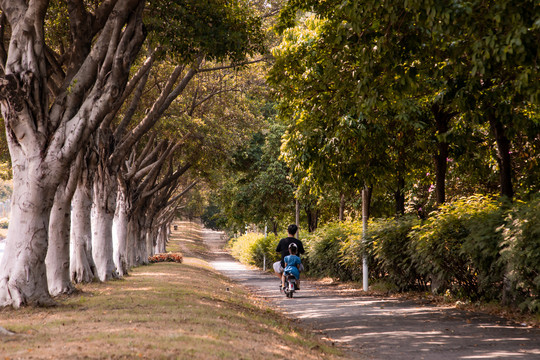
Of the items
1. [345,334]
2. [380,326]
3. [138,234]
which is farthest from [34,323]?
[138,234]

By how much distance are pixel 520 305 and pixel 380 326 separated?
2468 millimetres

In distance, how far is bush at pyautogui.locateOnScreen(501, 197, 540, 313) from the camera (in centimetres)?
929

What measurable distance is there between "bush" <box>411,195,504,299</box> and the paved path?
77 cm

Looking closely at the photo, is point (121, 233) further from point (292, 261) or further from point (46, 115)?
point (46, 115)

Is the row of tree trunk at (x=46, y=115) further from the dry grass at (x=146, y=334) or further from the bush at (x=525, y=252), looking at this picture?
the bush at (x=525, y=252)

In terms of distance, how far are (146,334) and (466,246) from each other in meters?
7.16

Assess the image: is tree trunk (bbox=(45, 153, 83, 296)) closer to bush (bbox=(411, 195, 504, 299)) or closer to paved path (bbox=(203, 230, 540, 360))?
paved path (bbox=(203, 230, 540, 360))

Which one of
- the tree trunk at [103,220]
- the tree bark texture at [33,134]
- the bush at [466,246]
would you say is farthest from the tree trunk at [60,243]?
the bush at [466,246]

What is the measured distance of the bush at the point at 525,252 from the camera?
30.5ft

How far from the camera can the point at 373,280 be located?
20.1m

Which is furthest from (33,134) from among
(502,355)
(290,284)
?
(502,355)

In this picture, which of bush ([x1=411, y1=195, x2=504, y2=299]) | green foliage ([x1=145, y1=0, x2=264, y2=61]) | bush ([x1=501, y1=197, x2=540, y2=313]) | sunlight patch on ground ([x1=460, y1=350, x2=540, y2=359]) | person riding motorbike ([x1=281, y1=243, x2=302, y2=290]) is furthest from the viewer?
person riding motorbike ([x1=281, y1=243, x2=302, y2=290])

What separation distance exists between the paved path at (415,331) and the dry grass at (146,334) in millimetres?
840

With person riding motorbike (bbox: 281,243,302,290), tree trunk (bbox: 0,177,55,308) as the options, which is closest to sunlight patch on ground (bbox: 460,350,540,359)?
tree trunk (bbox: 0,177,55,308)
